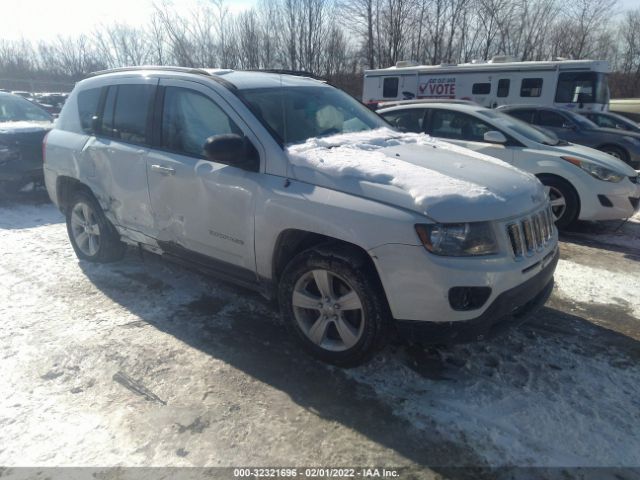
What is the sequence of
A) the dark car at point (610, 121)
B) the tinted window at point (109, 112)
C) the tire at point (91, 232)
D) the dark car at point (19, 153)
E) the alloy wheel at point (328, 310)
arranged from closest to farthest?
the alloy wheel at point (328, 310), the tinted window at point (109, 112), the tire at point (91, 232), the dark car at point (19, 153), the dark car at point (610, 121)

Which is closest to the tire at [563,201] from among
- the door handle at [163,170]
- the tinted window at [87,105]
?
the door handle at [163,170]

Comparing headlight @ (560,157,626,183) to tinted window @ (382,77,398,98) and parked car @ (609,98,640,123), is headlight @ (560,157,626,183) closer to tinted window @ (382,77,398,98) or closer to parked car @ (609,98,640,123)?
tinted window @ (382,77,398,98)

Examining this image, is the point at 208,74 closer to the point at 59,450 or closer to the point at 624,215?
the point at 59,450

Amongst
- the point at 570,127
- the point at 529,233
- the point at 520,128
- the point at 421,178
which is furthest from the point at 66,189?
the point at 570,127

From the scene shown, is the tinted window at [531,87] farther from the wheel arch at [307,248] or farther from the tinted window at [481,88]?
the wheel arch at [307,248]

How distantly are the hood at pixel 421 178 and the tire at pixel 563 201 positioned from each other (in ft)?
10.9

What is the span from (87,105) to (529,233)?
4.20m

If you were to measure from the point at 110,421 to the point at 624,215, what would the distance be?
252 inches

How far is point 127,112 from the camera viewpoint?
163 inches

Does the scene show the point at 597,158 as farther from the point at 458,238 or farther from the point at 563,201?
the point at 458,238

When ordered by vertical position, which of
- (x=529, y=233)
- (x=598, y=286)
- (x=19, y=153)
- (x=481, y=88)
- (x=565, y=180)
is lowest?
(x=598, y=286)

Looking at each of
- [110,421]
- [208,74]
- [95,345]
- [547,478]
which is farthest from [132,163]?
[547,478]

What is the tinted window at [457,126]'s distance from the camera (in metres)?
6.62

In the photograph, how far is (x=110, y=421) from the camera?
260cm
